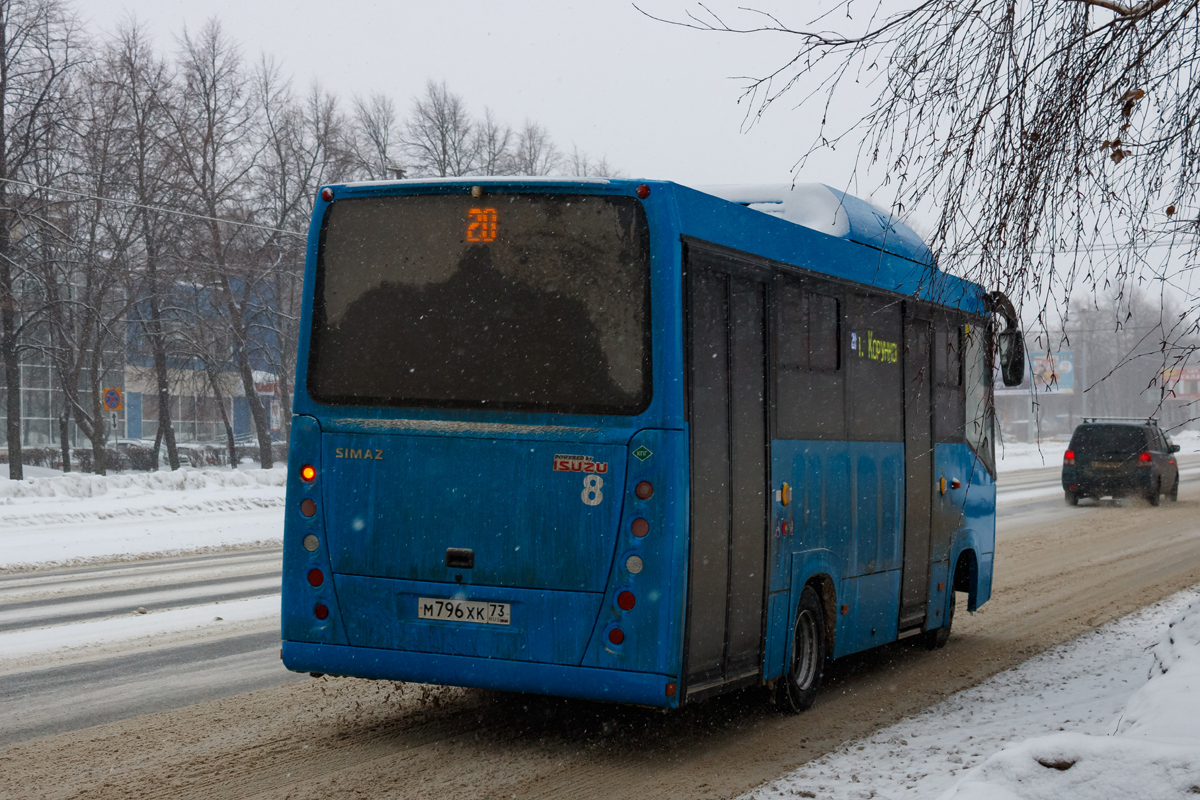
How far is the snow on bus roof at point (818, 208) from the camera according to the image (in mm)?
8594

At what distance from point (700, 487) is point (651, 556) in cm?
49

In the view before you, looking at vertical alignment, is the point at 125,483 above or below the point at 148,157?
below

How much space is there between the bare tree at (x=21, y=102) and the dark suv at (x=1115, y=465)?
2552cm

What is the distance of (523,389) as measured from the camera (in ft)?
20.9

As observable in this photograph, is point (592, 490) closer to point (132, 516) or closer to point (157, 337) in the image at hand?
point (132, 516)

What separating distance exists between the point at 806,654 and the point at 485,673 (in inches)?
95.8

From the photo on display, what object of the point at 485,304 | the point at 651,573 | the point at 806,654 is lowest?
the point at 806,654

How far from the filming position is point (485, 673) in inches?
247

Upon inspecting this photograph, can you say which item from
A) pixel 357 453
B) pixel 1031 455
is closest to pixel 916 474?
pixel 357 453

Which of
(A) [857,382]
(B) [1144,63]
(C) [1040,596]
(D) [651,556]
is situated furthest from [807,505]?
(C) [1040,596]

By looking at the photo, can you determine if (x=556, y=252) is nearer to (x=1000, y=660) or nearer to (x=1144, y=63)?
(x=1144, y=63)

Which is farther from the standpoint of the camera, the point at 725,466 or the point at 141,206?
the point at 141,206

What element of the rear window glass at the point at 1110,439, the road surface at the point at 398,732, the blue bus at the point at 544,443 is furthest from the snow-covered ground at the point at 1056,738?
the rear window glass at the point at 1110,439

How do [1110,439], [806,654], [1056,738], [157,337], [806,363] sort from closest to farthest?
[1056,738]
[806,363]
[806,654]
[1110,439]
[157,337]
